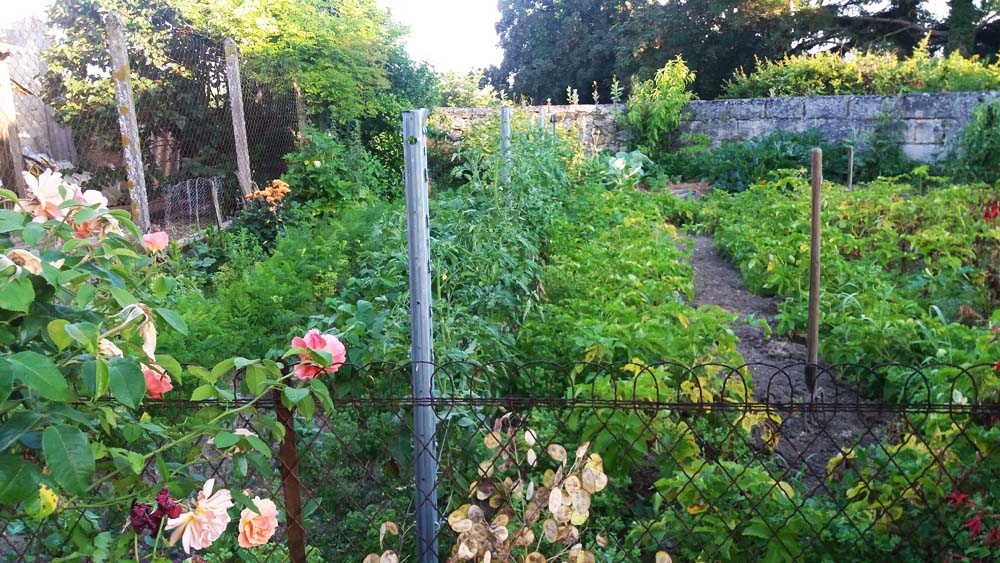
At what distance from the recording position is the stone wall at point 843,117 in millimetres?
10867

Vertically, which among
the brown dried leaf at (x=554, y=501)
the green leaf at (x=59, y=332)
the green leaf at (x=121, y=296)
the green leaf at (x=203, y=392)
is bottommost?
the brown dried leaf at (x=554, y=501)

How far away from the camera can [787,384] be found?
375 cm

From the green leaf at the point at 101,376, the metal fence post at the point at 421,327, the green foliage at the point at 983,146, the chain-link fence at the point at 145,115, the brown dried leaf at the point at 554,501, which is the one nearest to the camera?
the green leaf at the point at 101,376

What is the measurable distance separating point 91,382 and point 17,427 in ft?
0.45

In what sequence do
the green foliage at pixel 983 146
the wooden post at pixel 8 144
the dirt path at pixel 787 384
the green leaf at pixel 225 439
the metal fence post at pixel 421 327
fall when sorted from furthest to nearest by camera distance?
Result: the green foliage at pixel 983 146 < the wooden post at pixel 8 144 < the dirt path at pixel 787 384 < the metal fence post at pixel 421 327 < the green leaf at pixel 225 439

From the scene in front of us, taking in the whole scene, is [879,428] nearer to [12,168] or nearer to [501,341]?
[501,341]

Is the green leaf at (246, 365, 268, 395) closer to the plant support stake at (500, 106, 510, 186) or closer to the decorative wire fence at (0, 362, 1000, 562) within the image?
the decorative wire fence at (0, 362, 1000, 562)

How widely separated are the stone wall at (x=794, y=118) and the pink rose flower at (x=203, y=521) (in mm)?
8692

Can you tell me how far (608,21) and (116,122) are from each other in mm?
20263

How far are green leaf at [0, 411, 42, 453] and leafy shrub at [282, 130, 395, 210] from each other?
6.28 m

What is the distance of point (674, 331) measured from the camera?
131 inches

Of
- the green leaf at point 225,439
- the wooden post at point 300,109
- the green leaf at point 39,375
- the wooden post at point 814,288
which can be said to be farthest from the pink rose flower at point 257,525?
the wooden post at point 300,109

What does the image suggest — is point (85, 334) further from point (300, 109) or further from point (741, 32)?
point (741, 32)

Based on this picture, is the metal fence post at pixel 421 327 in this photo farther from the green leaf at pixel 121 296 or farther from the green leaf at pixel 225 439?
the green leaf at pixel 121 296
